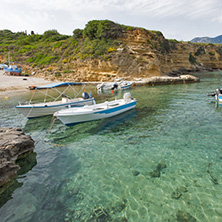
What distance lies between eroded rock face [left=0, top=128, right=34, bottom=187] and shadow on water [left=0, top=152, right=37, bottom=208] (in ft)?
0.60

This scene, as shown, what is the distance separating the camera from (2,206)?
186 inches

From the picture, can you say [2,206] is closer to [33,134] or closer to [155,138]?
[33,134]

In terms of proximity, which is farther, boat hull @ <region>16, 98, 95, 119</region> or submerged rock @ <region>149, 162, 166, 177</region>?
boat hull @ <region>16, 98, 95, 119</region>

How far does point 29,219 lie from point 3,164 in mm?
2462

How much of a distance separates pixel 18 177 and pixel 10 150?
50.2 inches

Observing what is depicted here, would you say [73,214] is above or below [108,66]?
below

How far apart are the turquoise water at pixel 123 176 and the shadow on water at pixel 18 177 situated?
0.04 m

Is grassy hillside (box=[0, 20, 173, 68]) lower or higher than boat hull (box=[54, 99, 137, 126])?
higher

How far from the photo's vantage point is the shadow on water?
16.8 ft

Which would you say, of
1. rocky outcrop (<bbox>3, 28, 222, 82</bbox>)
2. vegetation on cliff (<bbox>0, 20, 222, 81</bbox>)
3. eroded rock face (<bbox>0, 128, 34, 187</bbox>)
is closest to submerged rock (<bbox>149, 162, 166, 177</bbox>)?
eroded rock face (<bbox>0, 128, 34, 187</bbox>)

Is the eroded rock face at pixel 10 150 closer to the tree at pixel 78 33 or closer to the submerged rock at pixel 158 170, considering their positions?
the submerged rock at pixel 158 170

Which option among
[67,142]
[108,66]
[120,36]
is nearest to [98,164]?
[67,142]

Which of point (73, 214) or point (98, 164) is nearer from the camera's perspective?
point (73, 214)

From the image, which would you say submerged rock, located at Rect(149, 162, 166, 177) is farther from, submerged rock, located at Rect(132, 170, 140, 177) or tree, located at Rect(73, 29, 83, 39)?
tree, located at Rect(73, 29, 83, 39)
